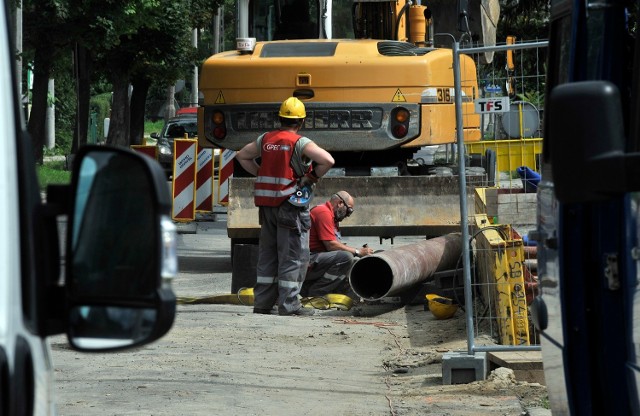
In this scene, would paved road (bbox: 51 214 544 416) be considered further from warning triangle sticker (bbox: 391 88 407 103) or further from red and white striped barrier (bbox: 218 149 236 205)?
red and white striped barrier (bbox: 218 149 236 205)

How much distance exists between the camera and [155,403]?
7.57 meters

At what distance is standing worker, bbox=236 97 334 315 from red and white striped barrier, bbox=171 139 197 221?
7.95 metres

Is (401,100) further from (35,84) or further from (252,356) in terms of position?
(35,84)

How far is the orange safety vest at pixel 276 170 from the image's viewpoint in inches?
460

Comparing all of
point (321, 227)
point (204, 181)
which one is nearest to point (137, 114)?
point (204, 181)

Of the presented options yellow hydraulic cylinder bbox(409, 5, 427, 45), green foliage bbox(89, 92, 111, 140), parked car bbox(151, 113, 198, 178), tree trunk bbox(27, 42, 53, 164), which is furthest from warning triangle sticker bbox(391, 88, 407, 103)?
green foliage bbox(89, 92, 111, 140)

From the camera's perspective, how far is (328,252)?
42.4ft

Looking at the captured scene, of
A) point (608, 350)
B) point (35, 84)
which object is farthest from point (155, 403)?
point (35, 84)

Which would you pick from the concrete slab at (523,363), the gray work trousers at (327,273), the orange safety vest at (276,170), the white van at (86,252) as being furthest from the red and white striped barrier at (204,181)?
the white van at (86,252)

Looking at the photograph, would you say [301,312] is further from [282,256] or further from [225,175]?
[225,175]

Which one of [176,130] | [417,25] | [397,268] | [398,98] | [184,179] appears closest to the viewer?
[397,268]

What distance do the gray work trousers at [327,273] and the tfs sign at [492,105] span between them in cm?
409

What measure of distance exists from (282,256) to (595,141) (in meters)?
8.90

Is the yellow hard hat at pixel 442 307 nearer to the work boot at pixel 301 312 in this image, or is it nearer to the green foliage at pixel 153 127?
the work boot at pixel 301 312
